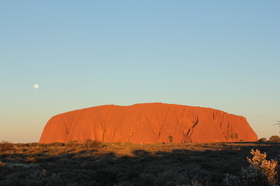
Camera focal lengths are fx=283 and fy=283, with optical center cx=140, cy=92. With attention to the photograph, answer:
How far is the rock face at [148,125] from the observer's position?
95.4 meters

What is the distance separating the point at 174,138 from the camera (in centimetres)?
9375

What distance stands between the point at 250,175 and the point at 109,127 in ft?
326

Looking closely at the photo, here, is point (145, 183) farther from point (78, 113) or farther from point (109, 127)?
point (78, 113)

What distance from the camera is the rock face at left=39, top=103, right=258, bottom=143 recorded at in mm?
95375

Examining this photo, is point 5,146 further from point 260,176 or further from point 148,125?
point 148,125

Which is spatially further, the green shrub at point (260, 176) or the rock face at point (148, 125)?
the rock face at point (148, 125)

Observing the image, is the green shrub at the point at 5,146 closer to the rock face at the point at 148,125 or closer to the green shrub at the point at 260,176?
the green shrub at the point at 260,176

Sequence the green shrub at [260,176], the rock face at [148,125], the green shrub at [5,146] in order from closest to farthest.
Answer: the green shrub at [260,176] → the green shrub at [5,146] → the rock face at [148,125]

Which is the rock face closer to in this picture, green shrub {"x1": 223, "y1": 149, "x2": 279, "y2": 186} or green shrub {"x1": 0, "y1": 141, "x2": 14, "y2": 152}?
green shrub {"x1": 0, "y1": 141, "x2": 14, "y2": 152}

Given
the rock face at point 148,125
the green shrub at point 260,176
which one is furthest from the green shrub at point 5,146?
the rock face at point 148,125

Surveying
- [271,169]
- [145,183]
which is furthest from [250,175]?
[145,183]

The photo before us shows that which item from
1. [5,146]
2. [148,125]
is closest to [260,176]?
[5,146]

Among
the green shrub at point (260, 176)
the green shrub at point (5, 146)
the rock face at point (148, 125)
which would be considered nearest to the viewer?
the green shrub at point (260, 176)

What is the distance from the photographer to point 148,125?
319ft
